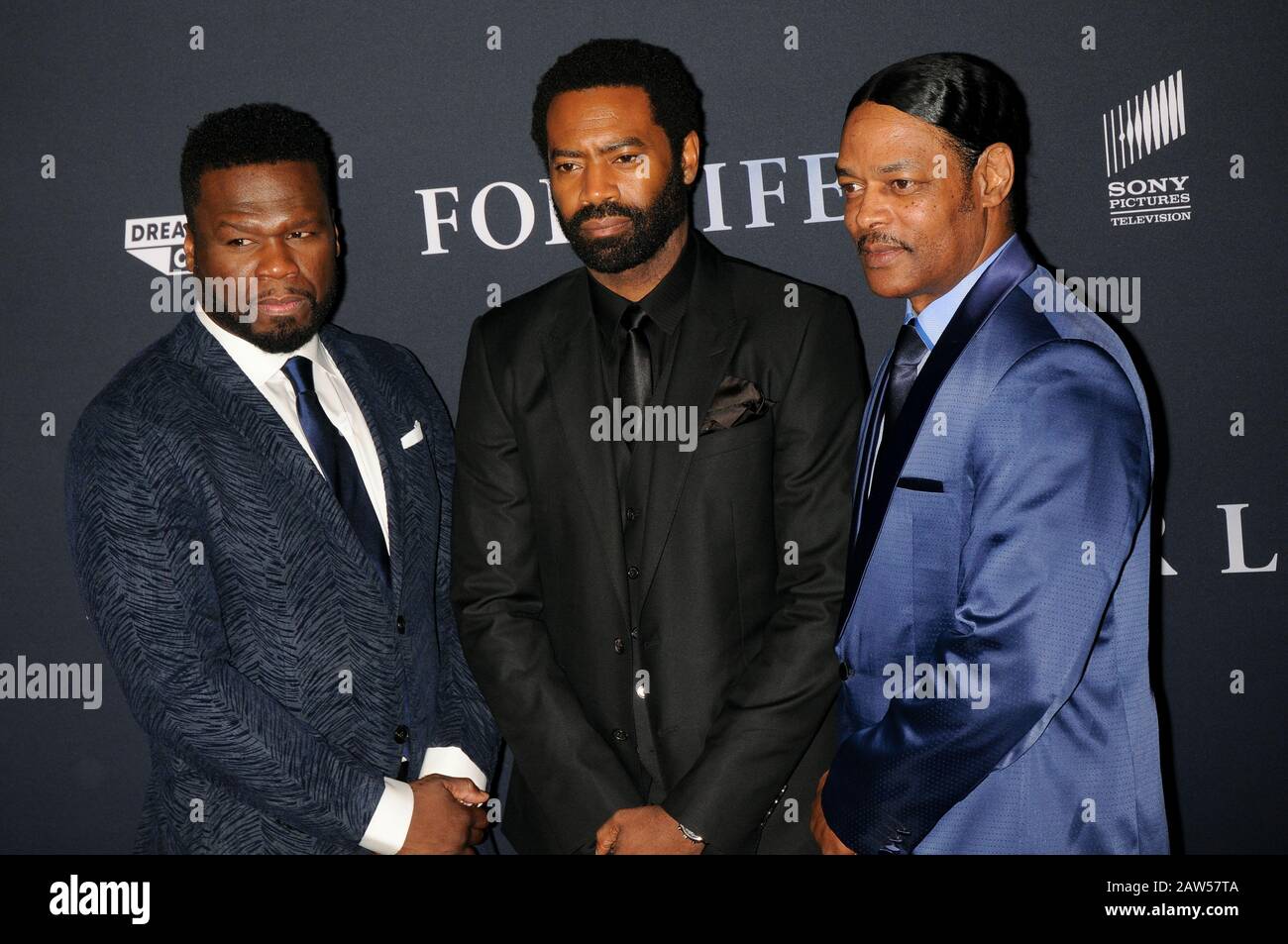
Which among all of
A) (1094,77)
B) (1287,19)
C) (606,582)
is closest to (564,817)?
(606,582)

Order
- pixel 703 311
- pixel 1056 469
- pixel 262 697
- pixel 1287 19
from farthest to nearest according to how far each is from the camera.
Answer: pixel 1287 19 → pixel 703 311 → pixel 262 697 → pixel 1056 469

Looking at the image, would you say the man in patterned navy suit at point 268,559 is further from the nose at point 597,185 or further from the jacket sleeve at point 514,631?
the nose at point 597,185

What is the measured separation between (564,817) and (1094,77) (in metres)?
2.34

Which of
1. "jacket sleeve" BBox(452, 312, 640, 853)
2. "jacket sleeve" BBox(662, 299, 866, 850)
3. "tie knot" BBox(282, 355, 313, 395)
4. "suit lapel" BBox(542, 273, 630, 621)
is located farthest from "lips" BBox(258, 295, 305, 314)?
"jacket sleeve" BBox(662, 299, 866, 850)

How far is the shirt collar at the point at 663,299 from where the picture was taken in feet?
7.84

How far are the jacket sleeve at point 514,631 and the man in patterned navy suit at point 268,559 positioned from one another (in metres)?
0.11

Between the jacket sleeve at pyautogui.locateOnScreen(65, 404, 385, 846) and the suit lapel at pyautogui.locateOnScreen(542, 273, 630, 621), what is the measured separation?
26.8 inches

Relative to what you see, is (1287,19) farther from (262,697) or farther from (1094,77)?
(262,697)

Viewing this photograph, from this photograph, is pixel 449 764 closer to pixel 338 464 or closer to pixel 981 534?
pixel 338 464

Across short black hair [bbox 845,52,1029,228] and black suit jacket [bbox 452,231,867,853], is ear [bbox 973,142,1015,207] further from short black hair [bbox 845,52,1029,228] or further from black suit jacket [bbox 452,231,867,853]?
black suit jacket [bbox 452,231,867,853]

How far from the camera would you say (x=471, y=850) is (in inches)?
94.2

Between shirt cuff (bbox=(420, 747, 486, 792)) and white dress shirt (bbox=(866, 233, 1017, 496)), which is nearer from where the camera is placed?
white dress shirt (bbox=(866, 233, 1017, 496))

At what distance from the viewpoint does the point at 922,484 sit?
194 centimetres

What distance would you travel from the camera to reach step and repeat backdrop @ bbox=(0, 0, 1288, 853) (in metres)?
3.02
